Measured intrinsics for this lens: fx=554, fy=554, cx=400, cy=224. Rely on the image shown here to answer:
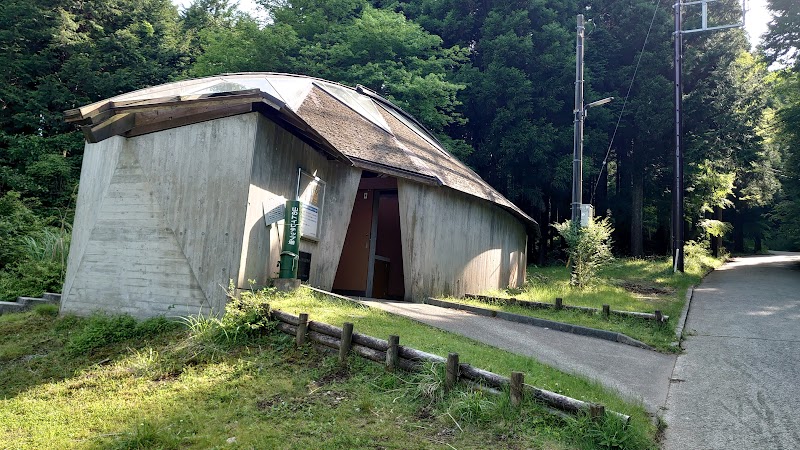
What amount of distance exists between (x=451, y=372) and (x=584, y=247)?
942 cm

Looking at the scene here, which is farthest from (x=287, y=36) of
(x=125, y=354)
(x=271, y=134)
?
(x=125, y=354)

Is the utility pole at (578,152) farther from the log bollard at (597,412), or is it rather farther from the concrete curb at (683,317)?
the log bollard at (597,412)

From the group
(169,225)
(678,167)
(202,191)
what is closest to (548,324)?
(202,191)

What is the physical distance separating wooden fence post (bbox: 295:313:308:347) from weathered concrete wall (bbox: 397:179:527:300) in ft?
17.9

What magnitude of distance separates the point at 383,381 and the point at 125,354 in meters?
3.97

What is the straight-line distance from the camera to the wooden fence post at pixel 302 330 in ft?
23.9

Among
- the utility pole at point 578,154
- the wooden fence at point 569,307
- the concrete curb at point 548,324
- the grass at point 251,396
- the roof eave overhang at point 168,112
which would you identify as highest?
the utility pole at point 578,154

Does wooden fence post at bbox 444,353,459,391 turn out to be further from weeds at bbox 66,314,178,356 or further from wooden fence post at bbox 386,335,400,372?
weeds at bbox 66,314,178,356

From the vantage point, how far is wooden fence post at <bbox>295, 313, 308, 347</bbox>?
727 cm

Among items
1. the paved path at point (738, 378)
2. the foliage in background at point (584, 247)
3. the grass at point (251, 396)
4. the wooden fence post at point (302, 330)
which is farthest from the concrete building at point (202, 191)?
Answer: the paved path at point (738, 378)

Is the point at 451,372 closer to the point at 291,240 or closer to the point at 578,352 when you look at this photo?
the point at 578,352

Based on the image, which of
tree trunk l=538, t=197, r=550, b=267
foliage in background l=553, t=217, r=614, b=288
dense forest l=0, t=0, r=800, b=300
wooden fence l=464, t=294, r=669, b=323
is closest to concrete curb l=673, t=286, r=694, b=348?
wooden fence l=464, t=294, r=669, b=323

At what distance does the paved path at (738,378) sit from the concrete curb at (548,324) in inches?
38.5

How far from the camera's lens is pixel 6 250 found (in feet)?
44.4
